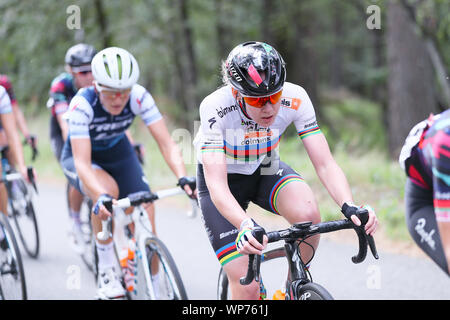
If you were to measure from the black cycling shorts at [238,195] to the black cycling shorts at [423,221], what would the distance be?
886 mm

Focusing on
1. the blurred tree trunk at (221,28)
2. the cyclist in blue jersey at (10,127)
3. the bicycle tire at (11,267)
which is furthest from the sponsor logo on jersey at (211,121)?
the blurred tree trunk at (221,28)

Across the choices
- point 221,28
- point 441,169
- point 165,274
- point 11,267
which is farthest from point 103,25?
point 441,169

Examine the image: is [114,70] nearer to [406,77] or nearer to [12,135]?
[12,135]

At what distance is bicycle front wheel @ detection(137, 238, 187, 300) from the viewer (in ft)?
13.4

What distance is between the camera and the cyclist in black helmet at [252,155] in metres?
3.10

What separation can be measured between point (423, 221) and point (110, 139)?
311cm

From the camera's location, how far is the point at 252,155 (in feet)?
12.0

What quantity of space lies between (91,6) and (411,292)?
49.3 feet

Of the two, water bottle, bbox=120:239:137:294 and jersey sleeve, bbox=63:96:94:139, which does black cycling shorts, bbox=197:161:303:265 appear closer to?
water bottle, bbox=120:239:137:294

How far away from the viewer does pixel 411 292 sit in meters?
5.01

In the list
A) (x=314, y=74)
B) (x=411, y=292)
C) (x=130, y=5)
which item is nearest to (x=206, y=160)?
(x=411, y=292)

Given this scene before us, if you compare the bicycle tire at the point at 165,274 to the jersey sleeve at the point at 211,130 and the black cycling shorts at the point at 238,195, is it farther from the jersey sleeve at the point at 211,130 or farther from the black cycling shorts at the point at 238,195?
the jersey sleeve at the point at 211,130

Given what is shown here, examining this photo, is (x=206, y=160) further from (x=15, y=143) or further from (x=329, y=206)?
(x=329, y=206)
